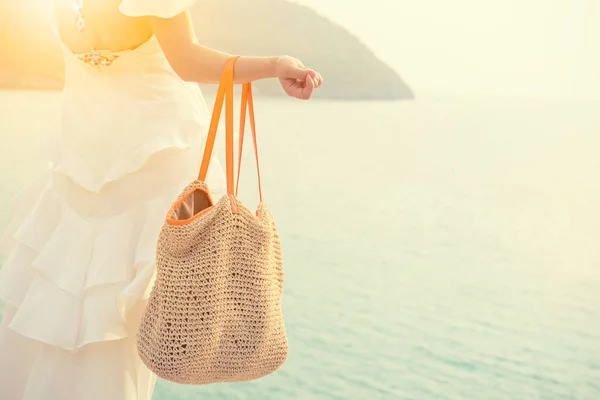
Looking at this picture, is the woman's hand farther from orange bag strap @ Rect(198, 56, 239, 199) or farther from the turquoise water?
the turquoise water

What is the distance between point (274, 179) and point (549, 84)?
1.08 meters

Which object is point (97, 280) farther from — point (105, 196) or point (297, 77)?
point (297, 77)

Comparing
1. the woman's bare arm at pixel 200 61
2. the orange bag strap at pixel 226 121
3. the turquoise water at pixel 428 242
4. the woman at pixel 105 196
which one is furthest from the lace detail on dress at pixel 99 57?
the turquoise water at pixel 428 242

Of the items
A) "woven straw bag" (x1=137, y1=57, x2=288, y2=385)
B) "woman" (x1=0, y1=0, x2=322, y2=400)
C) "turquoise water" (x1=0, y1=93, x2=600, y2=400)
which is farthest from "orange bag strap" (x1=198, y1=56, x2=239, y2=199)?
"turquoise water" (x1=0, y1=93, x2=600, y2=400)

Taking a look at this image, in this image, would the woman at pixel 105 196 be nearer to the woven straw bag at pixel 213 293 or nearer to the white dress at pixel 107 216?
the white dress at pixel 107 216

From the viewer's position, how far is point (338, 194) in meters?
2.98

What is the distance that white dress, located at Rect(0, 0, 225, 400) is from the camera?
4.03ft

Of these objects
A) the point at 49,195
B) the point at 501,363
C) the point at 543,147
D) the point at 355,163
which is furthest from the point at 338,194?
the point at 49,195

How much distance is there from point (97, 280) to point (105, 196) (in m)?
0.14

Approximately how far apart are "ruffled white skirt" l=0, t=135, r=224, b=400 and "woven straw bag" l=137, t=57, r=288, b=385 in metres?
0.13

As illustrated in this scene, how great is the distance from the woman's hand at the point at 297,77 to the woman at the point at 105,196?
0.22 meters

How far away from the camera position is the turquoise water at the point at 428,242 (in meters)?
2.20

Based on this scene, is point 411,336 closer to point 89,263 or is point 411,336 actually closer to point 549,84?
point 549,84


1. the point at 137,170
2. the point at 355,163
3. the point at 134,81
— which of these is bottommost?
the point at 355,163
